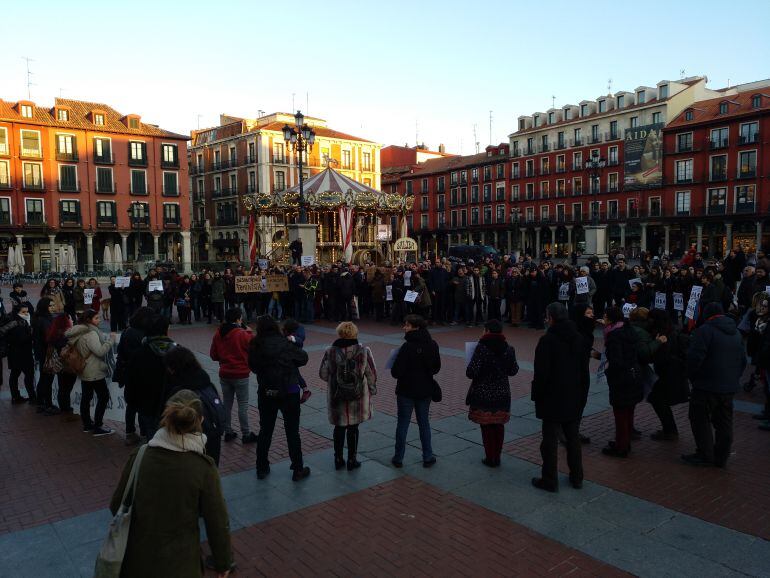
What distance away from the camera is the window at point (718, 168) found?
161ft

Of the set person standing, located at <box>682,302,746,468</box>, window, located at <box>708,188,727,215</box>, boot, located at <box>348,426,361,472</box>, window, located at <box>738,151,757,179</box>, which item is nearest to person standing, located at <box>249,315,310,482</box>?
boot, located at <box>348,426,361,472</box>

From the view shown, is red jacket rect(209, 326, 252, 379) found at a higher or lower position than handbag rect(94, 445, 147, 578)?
higher

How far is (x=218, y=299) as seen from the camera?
1705 cm

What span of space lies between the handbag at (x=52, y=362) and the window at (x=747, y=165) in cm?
5289

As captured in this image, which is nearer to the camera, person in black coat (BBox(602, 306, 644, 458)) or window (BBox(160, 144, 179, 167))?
person in black coat (BBox(602, 306, 644, 458))

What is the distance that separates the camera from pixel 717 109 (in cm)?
4966

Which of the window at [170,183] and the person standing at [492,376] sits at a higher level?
the window at [170,183]

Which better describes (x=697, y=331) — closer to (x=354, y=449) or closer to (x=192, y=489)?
(x=354, y=449)

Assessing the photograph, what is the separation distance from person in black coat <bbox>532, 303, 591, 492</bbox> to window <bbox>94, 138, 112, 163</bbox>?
52.6 metres

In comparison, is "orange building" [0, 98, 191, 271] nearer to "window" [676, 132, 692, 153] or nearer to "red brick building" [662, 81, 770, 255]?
"window" [676, 132, 692, 153]

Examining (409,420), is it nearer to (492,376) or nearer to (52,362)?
(492,376)

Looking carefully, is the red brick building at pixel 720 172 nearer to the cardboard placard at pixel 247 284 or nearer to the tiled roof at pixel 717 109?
the tiled roof at pixel 717 109

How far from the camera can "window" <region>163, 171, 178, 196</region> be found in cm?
5338

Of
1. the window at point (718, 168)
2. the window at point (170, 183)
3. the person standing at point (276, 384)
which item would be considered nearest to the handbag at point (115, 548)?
the person standing at point (276, 384)
